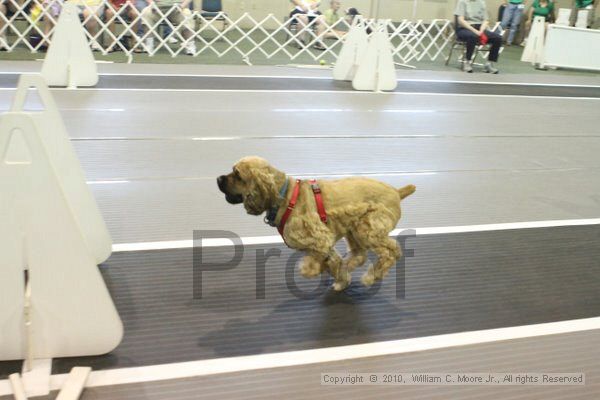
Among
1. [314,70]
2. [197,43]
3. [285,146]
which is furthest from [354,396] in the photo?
[197,43]

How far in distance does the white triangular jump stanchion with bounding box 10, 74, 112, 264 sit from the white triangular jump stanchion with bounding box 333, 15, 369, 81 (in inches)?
248

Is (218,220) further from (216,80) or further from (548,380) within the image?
(216,80)

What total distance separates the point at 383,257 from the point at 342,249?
30.2 inches

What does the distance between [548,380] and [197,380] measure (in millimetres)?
1378

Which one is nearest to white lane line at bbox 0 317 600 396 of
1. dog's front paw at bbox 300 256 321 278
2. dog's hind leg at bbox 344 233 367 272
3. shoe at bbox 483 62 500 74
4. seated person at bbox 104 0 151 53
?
dog's front paw at bbox 300 256 321 278

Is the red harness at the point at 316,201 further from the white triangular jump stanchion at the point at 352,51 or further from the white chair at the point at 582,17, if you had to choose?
the white chair at the point at 582,17

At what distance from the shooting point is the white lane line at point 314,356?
7.08 ft

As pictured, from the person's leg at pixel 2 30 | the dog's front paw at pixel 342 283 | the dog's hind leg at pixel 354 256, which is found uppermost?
the person's leg at pixel 2 30

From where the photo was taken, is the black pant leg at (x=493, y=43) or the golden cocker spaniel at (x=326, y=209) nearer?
the golden cocker spaniel at (x=326, y=209)

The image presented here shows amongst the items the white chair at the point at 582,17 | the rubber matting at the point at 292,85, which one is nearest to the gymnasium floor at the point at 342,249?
the rubber matting at the point at 292,85

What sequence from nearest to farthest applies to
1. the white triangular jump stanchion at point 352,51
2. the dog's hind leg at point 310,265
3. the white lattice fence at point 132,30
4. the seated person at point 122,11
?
1. the dog's hind leg at point 310,265
2. the white triangular jump stanchion at point 352,51
3. the white lattice fence at point 132,30
4. the seated person at point 122,11

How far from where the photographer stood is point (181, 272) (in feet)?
9.78

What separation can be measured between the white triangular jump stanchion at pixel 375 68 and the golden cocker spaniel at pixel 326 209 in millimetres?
5681

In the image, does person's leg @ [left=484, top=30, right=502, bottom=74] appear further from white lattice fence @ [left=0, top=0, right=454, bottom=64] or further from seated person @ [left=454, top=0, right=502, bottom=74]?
white lattice fence @ [left=0, top=0, right=454, bottom=64]
